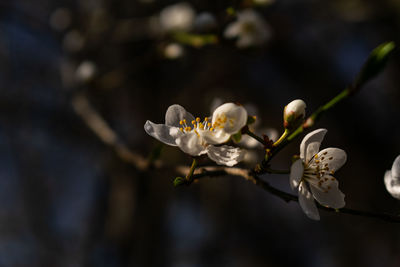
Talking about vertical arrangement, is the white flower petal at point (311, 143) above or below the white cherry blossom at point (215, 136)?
below

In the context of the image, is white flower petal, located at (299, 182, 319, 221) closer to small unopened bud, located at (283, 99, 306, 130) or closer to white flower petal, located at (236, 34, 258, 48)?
small unopened bud, located at (283, 99, 306, 130)

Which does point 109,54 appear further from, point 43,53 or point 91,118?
point 91,118

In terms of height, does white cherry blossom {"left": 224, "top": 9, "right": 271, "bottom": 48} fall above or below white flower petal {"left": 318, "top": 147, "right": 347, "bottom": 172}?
above

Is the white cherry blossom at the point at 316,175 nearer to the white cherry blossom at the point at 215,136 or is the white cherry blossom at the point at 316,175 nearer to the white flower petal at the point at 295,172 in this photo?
the white flower petal at the point at 295,172

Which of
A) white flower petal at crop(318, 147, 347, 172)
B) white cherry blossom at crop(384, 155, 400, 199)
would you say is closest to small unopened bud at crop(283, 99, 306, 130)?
white flower petal at crop(318, 147, 347, 172)

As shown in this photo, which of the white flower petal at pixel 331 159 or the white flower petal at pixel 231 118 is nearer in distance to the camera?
the white flower petal at pixel 231 118

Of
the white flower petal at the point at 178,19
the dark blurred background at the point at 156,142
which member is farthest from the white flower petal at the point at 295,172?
the dark blurred background at the point at 156,142
